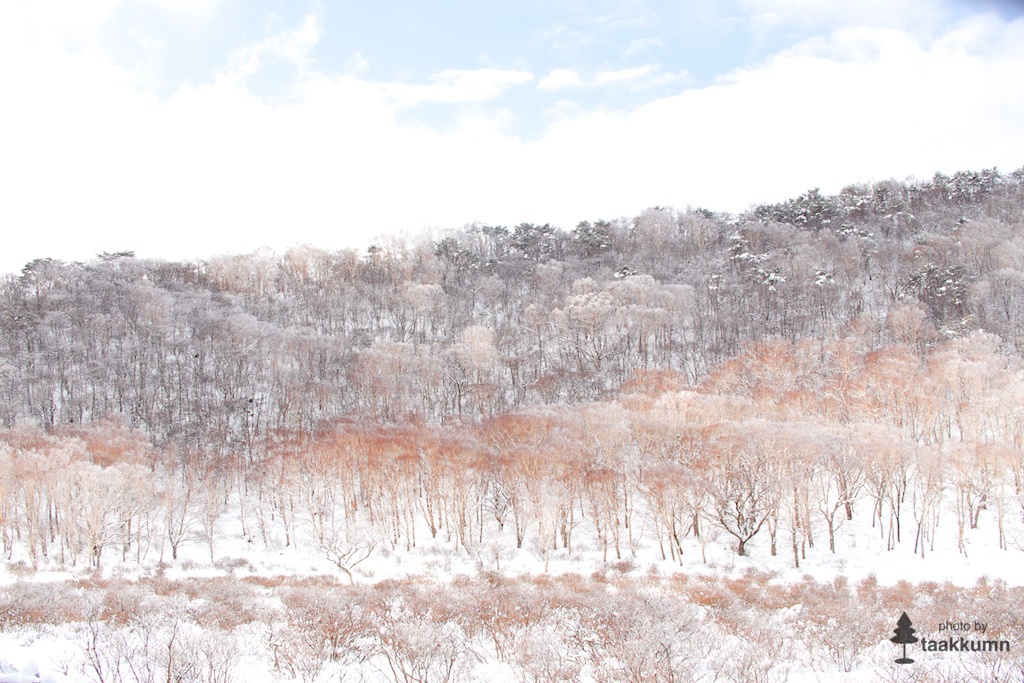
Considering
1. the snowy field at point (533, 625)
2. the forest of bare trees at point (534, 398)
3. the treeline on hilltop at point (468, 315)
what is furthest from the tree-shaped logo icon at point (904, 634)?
the treeline on hilltop at point (468, 315)

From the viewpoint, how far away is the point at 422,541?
148ft

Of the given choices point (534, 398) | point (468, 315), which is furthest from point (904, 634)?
point (468, 315)

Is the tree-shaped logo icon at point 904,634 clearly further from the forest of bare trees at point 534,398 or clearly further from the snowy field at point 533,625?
the forest of bare trees at point 534,398

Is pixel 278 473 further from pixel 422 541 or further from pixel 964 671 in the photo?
pixel 964 671

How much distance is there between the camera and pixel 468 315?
89.8 metres

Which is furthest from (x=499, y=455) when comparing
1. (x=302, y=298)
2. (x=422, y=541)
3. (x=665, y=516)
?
(x=302, y=298)

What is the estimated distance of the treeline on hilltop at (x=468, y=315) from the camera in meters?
66.7

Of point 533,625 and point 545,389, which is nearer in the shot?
point 533,625

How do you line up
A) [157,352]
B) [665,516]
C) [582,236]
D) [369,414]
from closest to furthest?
[665,516], [369,414], [157,352], [582,236]

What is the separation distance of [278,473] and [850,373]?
52622mm

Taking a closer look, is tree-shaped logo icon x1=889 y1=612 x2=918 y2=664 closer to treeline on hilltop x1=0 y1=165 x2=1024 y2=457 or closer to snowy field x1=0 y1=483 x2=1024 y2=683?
snowy field x1=0 y1=483 x2=1024 y2=683

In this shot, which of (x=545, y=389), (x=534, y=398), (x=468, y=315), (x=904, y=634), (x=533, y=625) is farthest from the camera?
(x=468, y=315)

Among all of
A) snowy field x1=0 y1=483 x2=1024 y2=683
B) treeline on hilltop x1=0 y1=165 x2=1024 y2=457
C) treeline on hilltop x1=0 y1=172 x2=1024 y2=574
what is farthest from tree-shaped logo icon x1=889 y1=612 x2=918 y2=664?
treeline on hilltop x1=0 y1=165 x2=1024 y2=457

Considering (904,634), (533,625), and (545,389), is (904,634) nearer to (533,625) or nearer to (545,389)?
(533,625)
